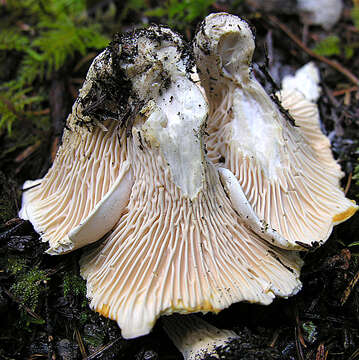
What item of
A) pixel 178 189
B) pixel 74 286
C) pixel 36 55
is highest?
pixel 36 55

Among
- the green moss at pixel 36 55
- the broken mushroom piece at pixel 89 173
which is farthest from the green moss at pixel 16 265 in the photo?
the green moss at pixel 36 55

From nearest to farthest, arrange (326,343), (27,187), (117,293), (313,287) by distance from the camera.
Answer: (117,293)
(326,343)
(313,287)
(27,187)

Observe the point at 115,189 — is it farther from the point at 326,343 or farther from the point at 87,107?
the point at 326,343

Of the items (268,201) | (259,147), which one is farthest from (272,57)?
(268,201)

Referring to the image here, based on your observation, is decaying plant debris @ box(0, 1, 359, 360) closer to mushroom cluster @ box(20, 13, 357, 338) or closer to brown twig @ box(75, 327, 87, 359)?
brown twig @ box(75, 327, 87, 359)

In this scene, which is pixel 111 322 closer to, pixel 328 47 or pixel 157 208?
pixel 157 208

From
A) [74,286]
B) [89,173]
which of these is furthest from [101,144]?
[74,286]

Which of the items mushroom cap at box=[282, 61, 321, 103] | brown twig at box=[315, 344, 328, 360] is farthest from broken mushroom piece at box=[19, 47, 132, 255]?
mushroom cap at box=[282, 61, 321, 103]
